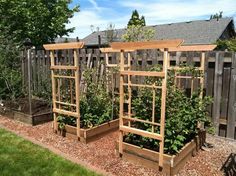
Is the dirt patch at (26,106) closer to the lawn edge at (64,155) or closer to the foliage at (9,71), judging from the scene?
the foliage at (9,71)

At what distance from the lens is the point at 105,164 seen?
3.98m

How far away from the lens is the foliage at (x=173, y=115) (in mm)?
3916

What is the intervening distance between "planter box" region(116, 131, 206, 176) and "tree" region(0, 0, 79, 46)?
12604mm

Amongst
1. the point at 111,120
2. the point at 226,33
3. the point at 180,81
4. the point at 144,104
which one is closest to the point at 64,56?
the point at 111,120

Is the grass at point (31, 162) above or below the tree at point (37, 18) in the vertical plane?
below

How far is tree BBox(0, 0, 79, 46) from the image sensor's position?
1634 cm

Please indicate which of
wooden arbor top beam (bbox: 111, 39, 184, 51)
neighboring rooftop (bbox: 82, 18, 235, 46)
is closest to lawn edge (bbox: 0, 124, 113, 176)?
wooden arbor top beam (bbox: 111, 39, 184, 51)

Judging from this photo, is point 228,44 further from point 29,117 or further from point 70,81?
point 29,117

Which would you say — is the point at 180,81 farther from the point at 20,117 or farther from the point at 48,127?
the point at 20,117

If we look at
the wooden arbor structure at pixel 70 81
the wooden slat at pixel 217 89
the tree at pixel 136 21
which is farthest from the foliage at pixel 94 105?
the tree at pixel 136 21

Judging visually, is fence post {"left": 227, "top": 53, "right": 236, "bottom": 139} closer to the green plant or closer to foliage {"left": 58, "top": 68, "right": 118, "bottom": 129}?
foliage {"left": 58, "top": 68, "right": 118, "bottom": 129}

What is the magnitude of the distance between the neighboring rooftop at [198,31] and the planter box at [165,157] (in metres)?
19.1

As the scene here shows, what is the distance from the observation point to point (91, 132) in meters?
4.98

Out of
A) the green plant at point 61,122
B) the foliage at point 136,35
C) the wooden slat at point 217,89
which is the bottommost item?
the green plant at point 61,122
